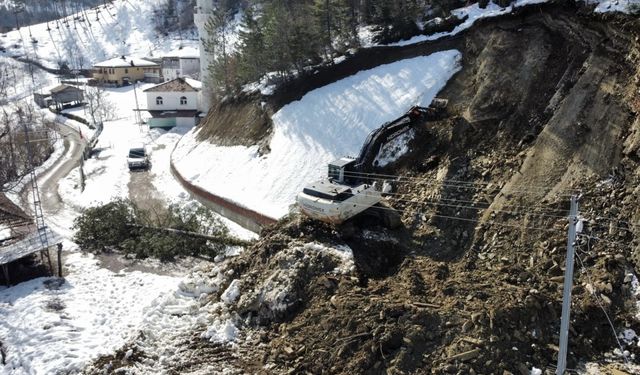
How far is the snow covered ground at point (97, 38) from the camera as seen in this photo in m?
102

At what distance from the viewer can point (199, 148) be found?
34938 millimetres

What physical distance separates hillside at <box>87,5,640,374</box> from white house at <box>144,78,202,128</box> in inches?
1291

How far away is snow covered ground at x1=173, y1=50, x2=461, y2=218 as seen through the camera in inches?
980

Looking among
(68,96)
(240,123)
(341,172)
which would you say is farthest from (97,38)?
(341,172)

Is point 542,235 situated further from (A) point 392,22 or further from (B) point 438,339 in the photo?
(A) point 392,22

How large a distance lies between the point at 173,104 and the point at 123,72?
3525 cm

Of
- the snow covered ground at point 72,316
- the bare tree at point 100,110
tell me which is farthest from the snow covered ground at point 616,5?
the bare tree at point 100,110

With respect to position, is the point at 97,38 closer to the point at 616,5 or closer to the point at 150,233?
the point at 150,233

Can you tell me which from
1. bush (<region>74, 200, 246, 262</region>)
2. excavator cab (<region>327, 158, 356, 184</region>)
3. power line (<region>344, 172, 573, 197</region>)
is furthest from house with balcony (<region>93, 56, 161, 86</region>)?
excavator cab (<region>327, 158, 356, 184</region>)

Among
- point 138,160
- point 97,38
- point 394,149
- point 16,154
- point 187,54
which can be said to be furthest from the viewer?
point 97,38

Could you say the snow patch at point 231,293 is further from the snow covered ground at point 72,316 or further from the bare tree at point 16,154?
the bare tree at point 16,154

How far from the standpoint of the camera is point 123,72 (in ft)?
265

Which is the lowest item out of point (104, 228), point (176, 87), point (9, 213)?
point (104, 228)

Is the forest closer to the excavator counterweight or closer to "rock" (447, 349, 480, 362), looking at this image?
the excavator counterweight
